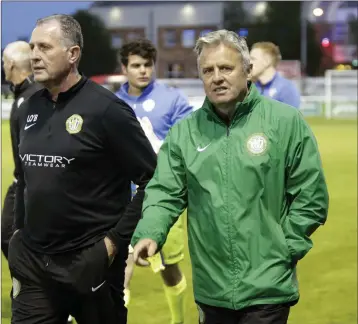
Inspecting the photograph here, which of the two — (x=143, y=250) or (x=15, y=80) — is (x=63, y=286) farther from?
(x=15, y=80)

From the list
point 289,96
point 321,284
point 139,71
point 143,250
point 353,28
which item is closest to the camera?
point 143,250

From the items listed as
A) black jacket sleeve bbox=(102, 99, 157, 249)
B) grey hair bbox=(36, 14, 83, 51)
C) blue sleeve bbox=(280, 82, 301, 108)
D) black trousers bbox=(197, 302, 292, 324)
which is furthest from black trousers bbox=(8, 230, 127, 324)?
blue sleeve bbox=(280, 82, 301, 108)

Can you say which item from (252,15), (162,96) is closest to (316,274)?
(162,96)

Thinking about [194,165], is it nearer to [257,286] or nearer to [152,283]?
[257,286]

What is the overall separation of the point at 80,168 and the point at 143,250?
72 cm

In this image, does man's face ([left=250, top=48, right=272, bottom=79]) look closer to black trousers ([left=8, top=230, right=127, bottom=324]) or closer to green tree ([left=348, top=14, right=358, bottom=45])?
black trousers ([left=8, top=230, right=127, bottom=324])

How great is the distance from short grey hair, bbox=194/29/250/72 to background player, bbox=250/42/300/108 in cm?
461

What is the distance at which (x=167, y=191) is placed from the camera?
12.3 ft

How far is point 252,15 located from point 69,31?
59914 mm

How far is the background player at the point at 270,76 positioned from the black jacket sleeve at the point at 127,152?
4320 millimetres

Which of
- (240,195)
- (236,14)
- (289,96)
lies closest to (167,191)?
(240,195)

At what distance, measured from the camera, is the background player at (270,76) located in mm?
8422

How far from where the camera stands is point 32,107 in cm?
429

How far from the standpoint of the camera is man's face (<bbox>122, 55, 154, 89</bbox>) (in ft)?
23.2
